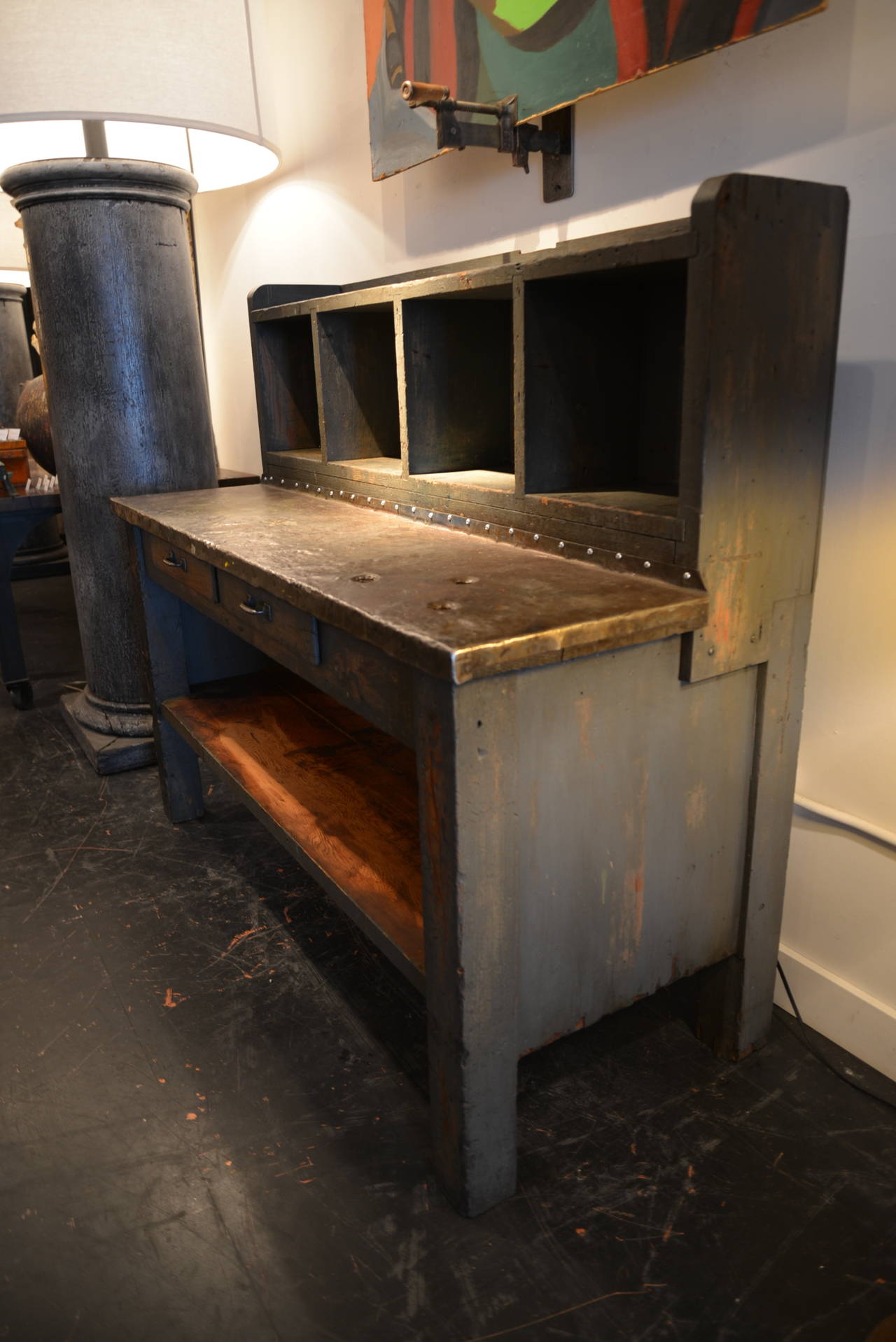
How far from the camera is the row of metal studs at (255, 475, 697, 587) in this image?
1.38 metres

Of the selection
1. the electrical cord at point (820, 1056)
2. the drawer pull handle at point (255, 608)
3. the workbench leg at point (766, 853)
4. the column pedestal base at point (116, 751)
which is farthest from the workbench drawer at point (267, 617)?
the column pedestal base at point (116, 751)

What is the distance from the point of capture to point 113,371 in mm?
2803

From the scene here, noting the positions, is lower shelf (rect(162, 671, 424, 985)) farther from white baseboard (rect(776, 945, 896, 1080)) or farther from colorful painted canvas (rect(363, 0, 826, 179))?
colorful painted canvas (rect(363, 0, 826, 179))

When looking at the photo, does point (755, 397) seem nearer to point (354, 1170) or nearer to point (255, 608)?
point (255, 608)

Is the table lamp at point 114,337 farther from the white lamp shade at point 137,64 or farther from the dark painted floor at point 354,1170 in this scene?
the dark painted floor at point 354,1170

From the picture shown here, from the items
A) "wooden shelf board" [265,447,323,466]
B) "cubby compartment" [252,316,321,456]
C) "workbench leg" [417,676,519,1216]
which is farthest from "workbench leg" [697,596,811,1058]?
"cubby compartment" [252,316,321,456]

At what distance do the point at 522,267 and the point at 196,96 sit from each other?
0.93 metres

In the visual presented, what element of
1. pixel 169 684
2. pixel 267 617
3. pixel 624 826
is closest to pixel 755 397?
pixel 624 826

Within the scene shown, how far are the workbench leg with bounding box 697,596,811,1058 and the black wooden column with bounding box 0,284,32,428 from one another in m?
5.77

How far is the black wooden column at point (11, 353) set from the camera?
235 inches

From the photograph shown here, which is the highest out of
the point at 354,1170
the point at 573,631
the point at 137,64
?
the point at 137,64

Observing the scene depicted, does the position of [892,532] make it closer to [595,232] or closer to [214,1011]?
[595,232]

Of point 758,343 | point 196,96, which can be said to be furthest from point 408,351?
point 758,343

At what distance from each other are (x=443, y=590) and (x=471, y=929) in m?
0.49
